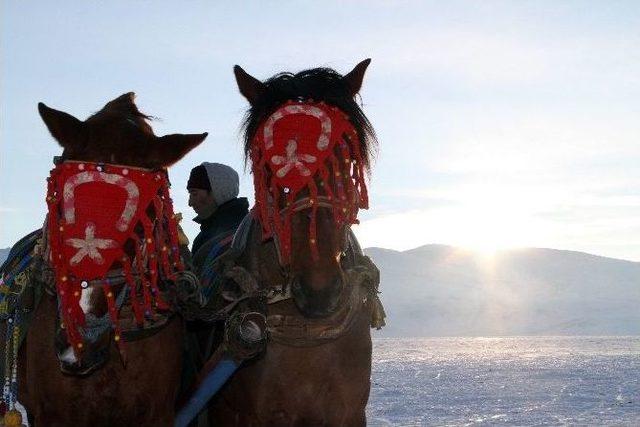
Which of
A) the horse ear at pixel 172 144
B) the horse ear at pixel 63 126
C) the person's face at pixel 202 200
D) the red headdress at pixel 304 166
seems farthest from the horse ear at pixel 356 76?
the person's face at pixel 202 200

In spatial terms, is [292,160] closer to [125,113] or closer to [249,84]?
[249,84]

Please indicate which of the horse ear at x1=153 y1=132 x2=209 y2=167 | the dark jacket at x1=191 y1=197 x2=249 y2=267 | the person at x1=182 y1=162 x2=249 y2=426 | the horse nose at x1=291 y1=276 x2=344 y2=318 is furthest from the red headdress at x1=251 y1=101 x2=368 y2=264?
the dark jacket at x1=191 y1=197 x2=249 y2=267

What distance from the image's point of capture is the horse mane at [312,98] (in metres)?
5.16

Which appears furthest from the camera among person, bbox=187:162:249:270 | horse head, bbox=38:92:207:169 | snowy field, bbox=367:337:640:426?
snowy field, bbox=367:337:640:426

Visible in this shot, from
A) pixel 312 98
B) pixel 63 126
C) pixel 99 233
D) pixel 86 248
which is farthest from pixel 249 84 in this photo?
pixel 86 248

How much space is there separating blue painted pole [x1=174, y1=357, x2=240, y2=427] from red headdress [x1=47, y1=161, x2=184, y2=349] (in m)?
0.49

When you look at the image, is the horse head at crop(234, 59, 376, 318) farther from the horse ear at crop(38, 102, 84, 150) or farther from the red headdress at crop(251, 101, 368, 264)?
the horse ear at crop(38, 102, 84, 150)

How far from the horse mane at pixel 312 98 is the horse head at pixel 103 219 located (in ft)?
1.12

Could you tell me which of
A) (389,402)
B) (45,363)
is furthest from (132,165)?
(389,402)

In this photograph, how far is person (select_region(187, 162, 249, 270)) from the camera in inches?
261

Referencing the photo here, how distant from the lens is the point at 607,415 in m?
42.1

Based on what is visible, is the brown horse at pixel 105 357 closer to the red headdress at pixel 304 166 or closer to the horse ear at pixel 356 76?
the red headdress at pixel 304 166

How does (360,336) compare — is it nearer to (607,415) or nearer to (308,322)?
(308,322)

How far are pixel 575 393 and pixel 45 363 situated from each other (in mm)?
55687
